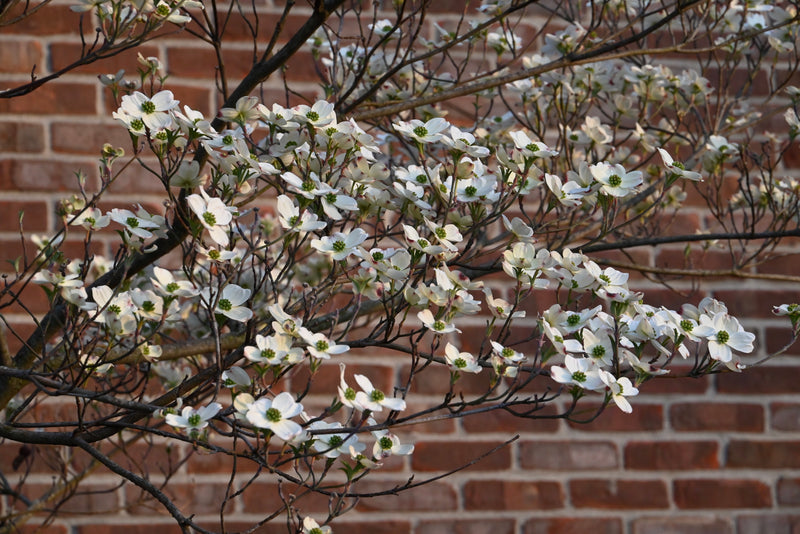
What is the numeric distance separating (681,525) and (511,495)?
0.32 metres

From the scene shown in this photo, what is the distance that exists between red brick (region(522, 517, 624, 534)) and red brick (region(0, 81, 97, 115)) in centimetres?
104

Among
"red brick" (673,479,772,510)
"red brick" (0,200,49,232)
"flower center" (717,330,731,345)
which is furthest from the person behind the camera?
"red brick" (673,479,772,510)

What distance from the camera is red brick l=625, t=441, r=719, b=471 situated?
4.62 ft

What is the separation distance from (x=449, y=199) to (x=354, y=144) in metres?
0.09

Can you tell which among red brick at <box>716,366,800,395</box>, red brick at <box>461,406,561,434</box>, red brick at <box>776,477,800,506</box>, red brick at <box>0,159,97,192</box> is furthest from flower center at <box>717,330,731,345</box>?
red brick at <box>0,159,97,192</box>

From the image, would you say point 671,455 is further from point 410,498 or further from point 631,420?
point 410,498

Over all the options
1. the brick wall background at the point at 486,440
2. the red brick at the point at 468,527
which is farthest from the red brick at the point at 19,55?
the red brick at the point at 468,527

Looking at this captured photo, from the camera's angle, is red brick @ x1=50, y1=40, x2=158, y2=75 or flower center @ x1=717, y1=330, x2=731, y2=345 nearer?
flower center @ x1=717, y1=330, x2=731, y2=345

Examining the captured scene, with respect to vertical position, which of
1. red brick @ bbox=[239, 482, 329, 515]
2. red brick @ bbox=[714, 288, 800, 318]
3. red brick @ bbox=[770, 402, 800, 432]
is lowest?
red brick @ bbox=[239, 482, 329, 515]

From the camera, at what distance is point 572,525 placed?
138cm

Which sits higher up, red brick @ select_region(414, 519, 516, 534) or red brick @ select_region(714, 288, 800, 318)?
red brick @ select_region(714, 288, 800, 318)

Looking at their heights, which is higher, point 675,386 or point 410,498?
point 675,386

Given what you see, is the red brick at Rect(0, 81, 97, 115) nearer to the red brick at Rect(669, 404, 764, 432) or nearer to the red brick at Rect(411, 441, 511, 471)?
the red brick at Rect(411, 441, 511, 471)

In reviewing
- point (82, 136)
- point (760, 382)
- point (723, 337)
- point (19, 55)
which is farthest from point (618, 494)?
point (19, 55)
